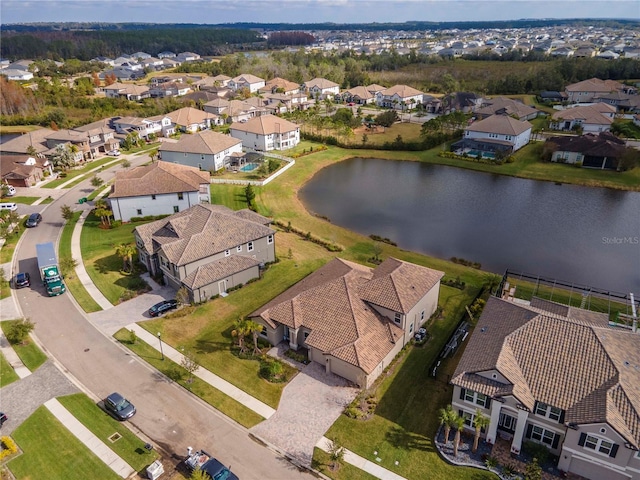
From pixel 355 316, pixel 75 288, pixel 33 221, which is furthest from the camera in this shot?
pixel 33 221

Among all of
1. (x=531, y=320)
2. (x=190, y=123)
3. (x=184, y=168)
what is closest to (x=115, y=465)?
(x=531, y=320)

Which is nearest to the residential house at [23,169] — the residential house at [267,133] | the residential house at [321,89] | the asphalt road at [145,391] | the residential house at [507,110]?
the residential house at [267,133]

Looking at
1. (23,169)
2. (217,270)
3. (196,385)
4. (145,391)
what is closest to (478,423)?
(196,385)

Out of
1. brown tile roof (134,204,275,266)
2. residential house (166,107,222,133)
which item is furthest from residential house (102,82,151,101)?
brown tile roof (134,204,275,266)

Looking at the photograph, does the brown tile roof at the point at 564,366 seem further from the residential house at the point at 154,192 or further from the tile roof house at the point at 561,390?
the residential house at the point at 154,192

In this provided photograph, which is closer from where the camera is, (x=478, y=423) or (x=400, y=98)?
(x=478, y=423)

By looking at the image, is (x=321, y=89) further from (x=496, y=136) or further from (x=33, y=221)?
(x=33, y=221)

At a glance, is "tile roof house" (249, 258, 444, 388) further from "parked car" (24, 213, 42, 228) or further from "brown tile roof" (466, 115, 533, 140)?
"brown tile roof" (466, 115, 533, 140)
